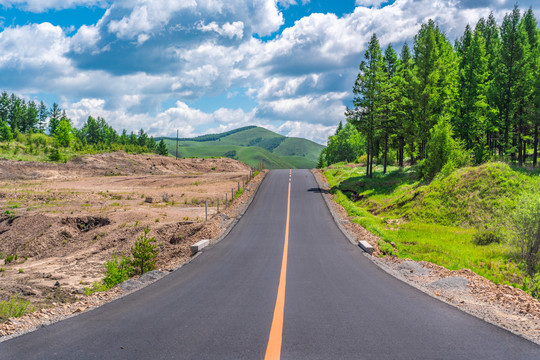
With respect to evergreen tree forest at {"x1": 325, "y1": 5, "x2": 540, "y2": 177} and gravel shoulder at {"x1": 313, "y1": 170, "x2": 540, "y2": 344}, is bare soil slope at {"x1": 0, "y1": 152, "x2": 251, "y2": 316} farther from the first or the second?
evergreen tree forest at {"x1": 325, "y1": 5, "x2": 540, "y2": 177}

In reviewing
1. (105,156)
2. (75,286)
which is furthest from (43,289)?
(105,156)

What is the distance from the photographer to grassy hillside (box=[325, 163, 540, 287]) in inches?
532

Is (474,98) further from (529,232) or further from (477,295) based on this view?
(477,295)

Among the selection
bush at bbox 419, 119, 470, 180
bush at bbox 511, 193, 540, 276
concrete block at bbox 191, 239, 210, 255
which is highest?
bush at bbox 419, 119, 470, 180

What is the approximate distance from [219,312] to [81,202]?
107ft

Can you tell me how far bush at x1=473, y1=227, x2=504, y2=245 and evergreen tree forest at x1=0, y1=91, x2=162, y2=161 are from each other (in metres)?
78.0

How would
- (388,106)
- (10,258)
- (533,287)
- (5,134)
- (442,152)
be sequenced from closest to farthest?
1. (533,287)
2. (10,258)
3. (442,152)
4. (388,106)
5. (5,134)

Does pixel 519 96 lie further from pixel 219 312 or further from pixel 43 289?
pixel 43 289

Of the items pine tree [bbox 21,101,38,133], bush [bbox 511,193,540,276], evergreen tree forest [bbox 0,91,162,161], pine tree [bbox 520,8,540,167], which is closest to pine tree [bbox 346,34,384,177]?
pine tree [bbox 520,8,540,167]

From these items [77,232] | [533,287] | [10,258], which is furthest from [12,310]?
[77,232]

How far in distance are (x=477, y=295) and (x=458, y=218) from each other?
49.8 feet

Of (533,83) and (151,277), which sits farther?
(533,83)

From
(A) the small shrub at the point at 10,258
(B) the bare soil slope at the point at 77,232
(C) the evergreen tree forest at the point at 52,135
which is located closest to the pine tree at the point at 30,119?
(C) the evergreen tree forest at the point at 52,135

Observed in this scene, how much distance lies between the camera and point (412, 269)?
37.5ft
